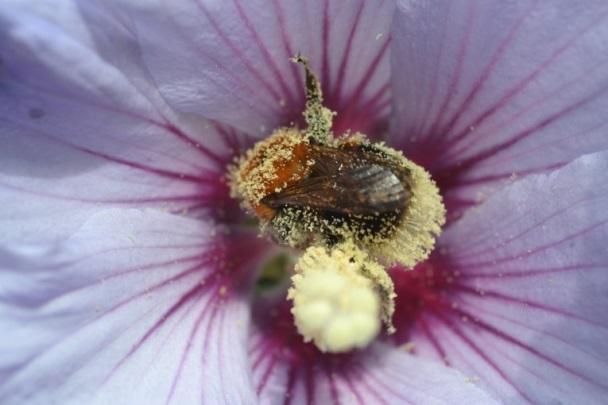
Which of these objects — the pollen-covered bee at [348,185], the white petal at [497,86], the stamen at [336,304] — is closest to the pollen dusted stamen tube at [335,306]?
the stamen at [336,304]

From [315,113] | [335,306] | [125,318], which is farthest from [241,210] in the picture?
[335,306]

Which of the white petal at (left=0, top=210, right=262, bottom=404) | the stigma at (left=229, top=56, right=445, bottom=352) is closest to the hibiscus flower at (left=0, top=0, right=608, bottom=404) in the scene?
the white petal at (left=0, top=210, right=262, bottom=404)

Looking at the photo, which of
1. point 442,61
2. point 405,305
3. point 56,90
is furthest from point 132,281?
point 442,61

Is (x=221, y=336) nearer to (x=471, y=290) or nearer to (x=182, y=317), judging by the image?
(x=182, y=317)

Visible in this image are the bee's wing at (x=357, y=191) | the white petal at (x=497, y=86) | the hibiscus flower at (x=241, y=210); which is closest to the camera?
the bee's wing at (x=357, y=191)

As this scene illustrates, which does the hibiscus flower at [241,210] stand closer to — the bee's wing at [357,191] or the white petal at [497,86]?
the white petal at [497,86]

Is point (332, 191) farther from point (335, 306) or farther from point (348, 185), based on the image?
point (335, 306)
